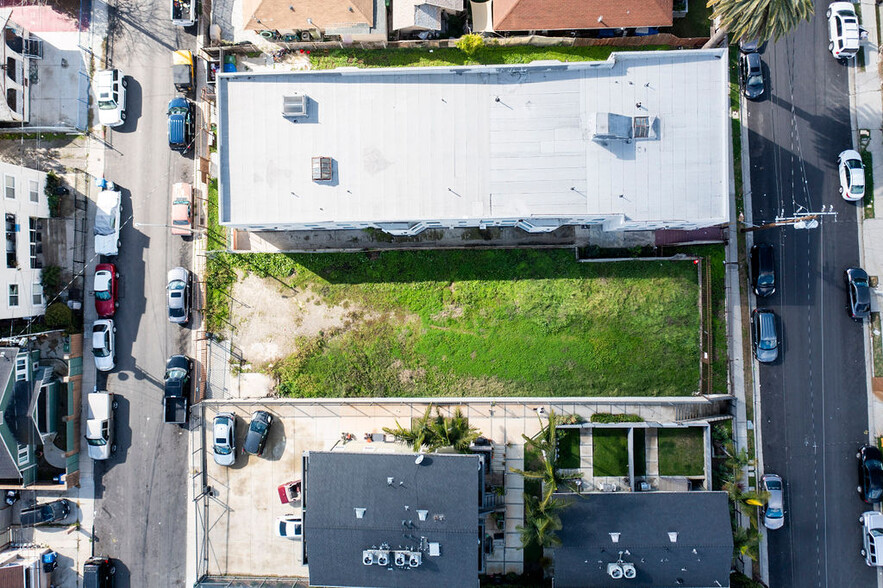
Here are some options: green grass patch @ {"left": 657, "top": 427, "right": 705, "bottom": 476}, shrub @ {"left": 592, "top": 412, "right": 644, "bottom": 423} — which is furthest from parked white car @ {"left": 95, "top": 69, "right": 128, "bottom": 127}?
green grass patch @ {"left": 657, "top": 427, "right": 705, "bottom": 476}

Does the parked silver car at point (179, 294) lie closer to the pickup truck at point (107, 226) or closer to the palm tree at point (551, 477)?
the pickup truck at point (107, 226)

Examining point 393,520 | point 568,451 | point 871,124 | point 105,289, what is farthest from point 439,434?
point 871,124

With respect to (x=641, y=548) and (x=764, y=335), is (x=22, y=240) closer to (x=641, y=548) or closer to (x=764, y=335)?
(x=641, y=548)

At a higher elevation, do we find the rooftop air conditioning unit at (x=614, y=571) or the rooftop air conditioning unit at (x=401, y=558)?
the rooftop air conditioning unit at (x=401, y=558)

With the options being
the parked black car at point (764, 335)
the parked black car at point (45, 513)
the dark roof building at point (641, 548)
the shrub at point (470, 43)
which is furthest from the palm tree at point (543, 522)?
the parked black car at point (45, 513)

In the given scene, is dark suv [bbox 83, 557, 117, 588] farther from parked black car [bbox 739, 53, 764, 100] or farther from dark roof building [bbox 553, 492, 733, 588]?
parked black car [bbox 739, 53, 764, 100]

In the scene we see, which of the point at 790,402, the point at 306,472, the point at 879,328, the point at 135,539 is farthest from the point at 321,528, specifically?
the point at 879,328

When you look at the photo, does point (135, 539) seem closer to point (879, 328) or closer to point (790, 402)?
point (790, 402)
